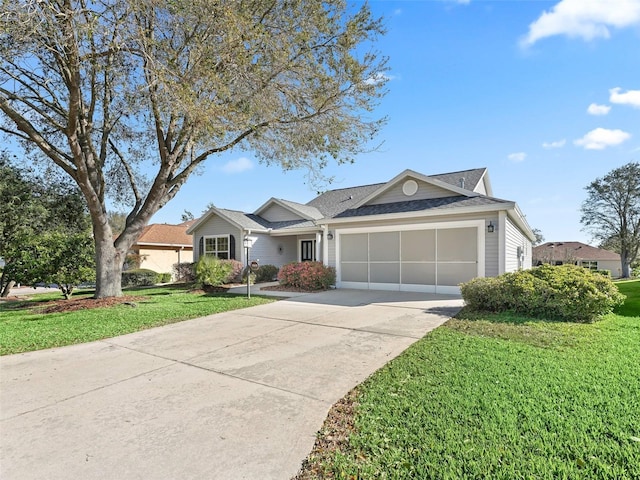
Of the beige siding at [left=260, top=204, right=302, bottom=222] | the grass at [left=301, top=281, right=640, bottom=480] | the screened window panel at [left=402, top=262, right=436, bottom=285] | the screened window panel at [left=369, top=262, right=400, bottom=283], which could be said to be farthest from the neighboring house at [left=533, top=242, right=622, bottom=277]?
the grass at [left=301, top=281, right=640, bottom=480]

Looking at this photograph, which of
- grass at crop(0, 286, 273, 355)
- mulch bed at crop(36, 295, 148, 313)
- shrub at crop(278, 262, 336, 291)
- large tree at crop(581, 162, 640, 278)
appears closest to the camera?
grass at crop(0, 286, 273, 355)

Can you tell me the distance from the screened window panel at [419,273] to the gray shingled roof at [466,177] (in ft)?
17.2

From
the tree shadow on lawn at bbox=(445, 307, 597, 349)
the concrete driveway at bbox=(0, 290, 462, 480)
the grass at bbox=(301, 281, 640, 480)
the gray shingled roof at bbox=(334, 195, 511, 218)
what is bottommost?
the concrete driveway at bbox=(0, 290, 462, 480)

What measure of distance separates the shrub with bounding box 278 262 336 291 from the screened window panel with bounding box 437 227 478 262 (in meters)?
4.28

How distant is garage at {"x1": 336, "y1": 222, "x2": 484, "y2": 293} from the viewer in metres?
11.6

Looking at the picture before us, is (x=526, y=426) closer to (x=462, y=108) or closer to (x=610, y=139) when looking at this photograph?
(x=462, y=108)

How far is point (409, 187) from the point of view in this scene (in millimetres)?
13609

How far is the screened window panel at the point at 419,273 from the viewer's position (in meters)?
12.3

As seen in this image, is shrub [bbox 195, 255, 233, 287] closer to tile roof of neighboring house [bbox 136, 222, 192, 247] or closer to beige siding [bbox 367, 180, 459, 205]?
beige siding [bbox 367, 180, 459, 205]

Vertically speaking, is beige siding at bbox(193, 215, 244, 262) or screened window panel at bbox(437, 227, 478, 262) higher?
beige siding at bbox(193, 215, 244, 262)

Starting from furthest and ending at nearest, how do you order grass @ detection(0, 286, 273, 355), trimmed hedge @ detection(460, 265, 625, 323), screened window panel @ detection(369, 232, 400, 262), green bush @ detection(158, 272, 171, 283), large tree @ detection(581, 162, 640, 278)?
large tree @ detection(581, 162, 640, 278) < green bush @ detection(158, 272, 171, 283) < screened window panel @ detection(369, 232, 400, 262) < trimmed hedge @ detection(460, 265, 625, 323) < grass @ detection(0, 286, 273, 355)

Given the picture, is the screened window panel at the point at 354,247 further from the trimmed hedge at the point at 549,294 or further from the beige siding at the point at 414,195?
the trimmed hedge at the point at 549,294

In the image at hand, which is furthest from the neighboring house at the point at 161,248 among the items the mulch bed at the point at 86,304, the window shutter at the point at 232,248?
the mulch bed at the point at 86,304

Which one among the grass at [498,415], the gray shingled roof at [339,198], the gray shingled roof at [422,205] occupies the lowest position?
the grass at [498,415]
